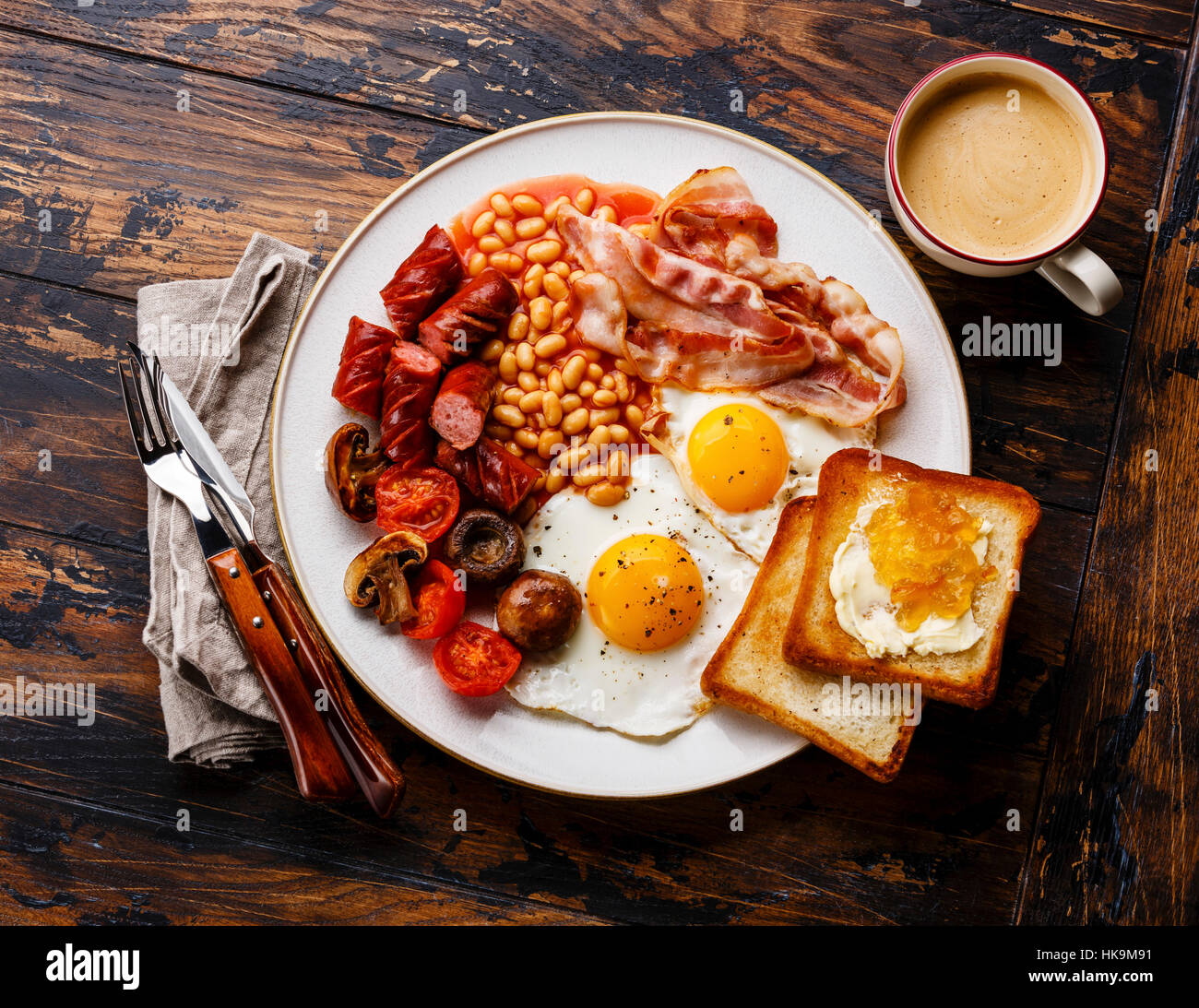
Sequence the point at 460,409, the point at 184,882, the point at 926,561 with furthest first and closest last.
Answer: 1. the point at 184,882
2. the point at 460,409
3. the point at 926,561

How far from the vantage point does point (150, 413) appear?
237cm

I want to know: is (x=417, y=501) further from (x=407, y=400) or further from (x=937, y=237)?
(x=937, y=237)

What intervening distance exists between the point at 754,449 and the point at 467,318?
912mm

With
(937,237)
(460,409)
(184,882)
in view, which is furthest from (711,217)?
(184,882)

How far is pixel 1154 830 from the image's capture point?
245 centimetres

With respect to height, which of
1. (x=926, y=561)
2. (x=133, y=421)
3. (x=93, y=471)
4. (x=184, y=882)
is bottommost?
(x=184, y=882)

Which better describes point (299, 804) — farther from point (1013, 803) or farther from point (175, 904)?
point (1013, 803)

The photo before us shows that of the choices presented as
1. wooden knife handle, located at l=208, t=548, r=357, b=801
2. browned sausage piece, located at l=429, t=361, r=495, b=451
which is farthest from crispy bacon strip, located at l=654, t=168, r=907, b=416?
wooden knife handle, located at l=208, t=548, r=357, b=801

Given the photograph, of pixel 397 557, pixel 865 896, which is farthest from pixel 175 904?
pixel 865 896

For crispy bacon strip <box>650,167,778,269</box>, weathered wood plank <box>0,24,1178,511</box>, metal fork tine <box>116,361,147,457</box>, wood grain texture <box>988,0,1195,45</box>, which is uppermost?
wood grain texture <box>988,0,1195,45</box>

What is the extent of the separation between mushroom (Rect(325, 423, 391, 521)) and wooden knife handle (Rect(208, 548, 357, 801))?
1.17 ft

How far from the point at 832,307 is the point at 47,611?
2.62m

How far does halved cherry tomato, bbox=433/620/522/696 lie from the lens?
2275mm

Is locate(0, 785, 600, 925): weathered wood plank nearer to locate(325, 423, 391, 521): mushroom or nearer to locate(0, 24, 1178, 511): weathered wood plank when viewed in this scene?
locate(325, 423, 391, 521): mushroom
